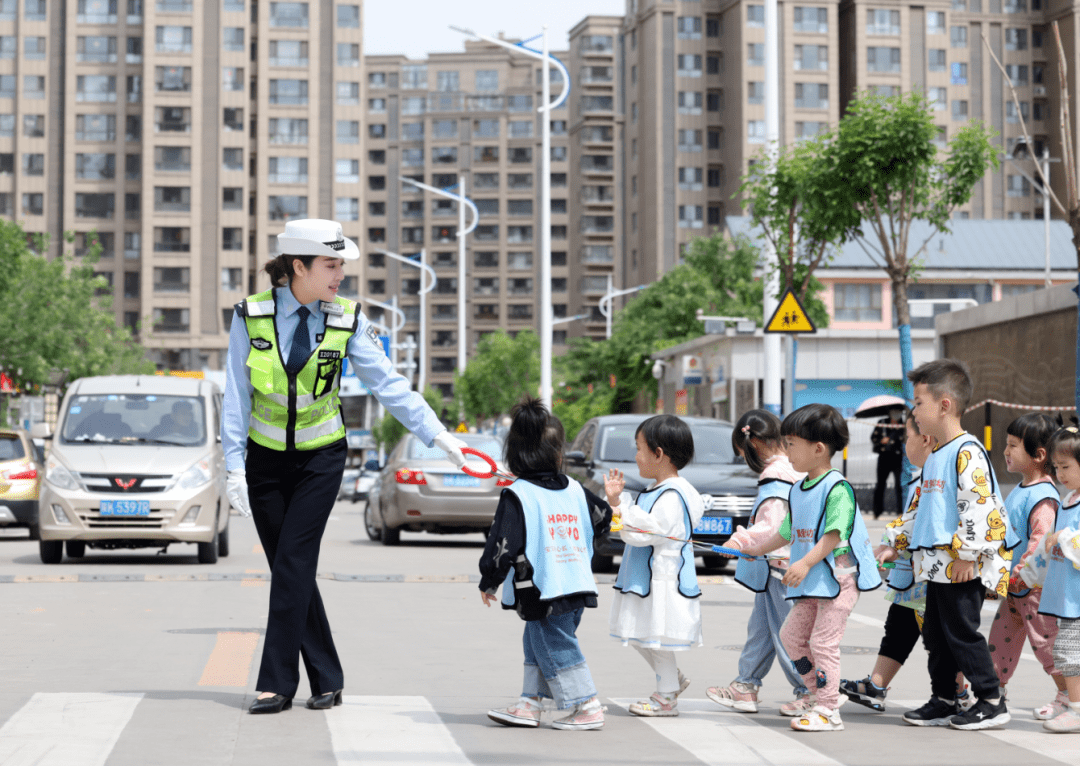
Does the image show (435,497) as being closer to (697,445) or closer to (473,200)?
(697,445)

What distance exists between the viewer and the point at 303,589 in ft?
21.3

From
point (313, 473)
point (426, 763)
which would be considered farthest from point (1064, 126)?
point (426, 763)

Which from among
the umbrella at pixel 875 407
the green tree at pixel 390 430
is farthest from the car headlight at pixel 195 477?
the green tree at pixel 390 430

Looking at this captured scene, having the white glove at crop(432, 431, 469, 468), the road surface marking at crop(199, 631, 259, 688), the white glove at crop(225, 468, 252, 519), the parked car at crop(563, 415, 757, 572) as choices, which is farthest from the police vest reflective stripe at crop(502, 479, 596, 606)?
the parked car at crop(563, 415, 757, 572)

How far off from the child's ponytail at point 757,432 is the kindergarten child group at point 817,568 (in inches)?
16.5

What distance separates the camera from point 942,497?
6.47 meters

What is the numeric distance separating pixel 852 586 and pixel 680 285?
223 ft

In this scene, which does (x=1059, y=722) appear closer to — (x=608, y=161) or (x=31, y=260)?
(x=31, y=260)

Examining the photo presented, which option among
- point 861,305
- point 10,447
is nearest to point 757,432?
point 10,447

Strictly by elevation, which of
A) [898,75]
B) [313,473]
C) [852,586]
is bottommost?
[852,586]

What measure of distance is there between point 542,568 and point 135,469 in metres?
9.82

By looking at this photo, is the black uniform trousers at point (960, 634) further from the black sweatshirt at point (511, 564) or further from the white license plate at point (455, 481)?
the white license plate at point (455, 481)

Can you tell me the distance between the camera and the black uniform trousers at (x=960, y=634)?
251 inches

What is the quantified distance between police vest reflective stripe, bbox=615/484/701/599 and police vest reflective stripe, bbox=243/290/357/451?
132 cm
